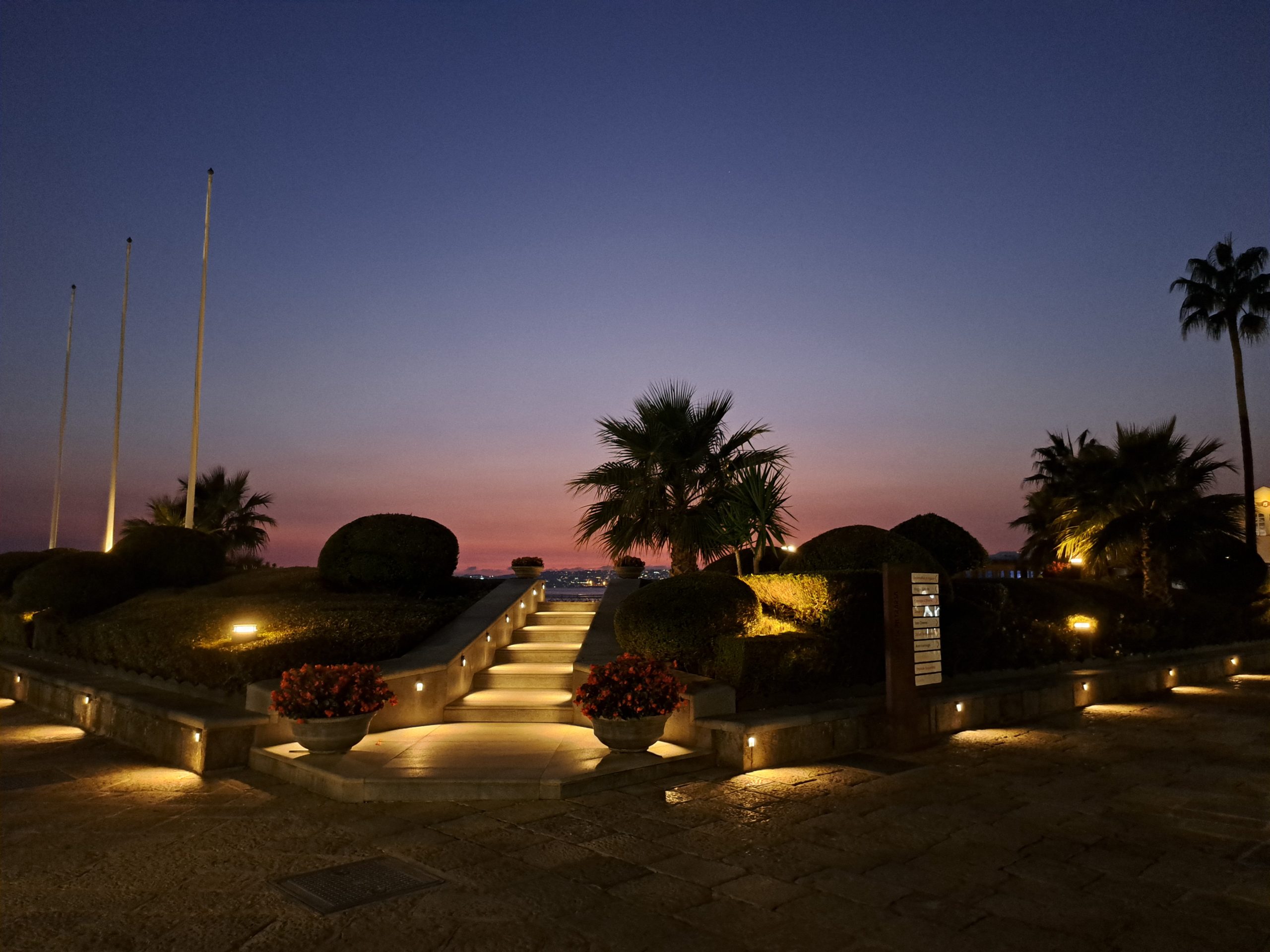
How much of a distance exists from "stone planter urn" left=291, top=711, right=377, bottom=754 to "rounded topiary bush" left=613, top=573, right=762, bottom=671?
318cm

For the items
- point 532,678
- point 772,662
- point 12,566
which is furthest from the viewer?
point 12,566

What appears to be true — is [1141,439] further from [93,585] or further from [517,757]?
[93,585]


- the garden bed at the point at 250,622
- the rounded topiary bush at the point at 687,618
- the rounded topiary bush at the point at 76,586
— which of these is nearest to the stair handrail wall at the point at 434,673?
the garden bed at the point at 250,622

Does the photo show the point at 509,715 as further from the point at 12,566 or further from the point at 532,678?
the point at 12,566

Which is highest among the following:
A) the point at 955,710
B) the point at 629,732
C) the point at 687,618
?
the point at 687,618

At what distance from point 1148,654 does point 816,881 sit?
1429 centimetres

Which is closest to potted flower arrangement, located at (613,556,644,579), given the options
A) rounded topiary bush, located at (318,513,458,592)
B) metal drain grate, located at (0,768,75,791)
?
rounded topiary bush, located at (318,513,458,592)

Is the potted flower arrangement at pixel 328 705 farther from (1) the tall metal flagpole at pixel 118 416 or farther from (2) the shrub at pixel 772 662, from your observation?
(1) the tall metal flagpole at pixel 118 416

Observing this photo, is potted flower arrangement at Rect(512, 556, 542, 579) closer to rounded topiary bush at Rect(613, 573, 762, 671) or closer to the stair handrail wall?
the stair handrail wall

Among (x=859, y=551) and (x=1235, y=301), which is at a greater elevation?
(x=1235, y=301)

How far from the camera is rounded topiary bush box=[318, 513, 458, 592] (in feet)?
43.3

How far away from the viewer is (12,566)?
17000 mm

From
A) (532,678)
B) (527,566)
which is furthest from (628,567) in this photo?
(532,678)

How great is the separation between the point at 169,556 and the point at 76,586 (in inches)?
60.9
